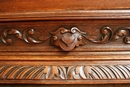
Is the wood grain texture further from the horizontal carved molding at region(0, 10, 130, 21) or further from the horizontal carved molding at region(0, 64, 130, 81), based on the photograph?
the horizontal carved molding at region(0, 10, 130, 21)

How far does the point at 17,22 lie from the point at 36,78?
0.16 m

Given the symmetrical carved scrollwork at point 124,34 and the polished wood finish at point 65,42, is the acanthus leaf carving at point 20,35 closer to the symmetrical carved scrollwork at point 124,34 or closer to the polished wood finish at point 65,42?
the polished wood finish at point 65,42

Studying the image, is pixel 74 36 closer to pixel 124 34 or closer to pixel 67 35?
pixel 67 35

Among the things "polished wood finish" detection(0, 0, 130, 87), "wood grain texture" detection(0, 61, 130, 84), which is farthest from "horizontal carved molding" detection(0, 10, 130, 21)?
"wood grain texture" detection(0, 61, 130, 84)

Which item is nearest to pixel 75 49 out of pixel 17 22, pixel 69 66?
pixel 69 66

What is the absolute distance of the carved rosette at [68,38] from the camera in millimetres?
456

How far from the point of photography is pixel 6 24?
480 millimetres

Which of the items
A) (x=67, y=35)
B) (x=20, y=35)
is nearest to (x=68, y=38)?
(x=67, y=35)

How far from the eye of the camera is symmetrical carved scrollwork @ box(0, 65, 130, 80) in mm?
460

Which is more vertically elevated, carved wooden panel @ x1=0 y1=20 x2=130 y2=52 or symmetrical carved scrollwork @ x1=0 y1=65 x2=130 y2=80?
carved wooden panel @ x1=0 y1=20 x2=130 y2=52

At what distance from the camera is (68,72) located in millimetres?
469

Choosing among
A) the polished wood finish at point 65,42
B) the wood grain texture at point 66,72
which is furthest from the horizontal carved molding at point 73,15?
the wood grain texture at point 66,72

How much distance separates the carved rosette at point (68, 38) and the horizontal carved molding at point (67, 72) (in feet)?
0.19

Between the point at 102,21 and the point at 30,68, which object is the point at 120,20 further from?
the point at 30,68
